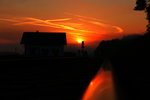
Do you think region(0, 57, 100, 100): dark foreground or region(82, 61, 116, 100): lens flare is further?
region(82, 61, 116, 100): lens flare

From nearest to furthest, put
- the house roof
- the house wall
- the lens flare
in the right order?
1. the lens flare
2. the house wall
3. the house roof

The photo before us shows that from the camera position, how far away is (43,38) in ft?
186

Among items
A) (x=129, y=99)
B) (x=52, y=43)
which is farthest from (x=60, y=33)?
(x=129, y=99)

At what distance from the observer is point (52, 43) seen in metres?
55.4

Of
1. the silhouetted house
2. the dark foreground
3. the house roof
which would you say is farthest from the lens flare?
the house roof

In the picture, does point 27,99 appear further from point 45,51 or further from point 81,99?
point 45,51

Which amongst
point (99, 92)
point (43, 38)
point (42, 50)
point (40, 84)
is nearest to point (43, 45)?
point (42, 50)

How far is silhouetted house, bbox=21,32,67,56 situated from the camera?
5491 cm

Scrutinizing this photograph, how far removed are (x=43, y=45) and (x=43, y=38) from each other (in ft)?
7.54

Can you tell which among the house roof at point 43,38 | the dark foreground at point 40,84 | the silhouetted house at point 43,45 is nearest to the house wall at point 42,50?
the silhouetted house at point 43,45

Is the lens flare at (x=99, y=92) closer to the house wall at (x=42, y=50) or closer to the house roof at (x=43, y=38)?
the house wall at (x=42, y=50)

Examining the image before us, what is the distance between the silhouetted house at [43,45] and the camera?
54.9 m

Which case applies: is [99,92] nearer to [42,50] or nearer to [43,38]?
[42,50]

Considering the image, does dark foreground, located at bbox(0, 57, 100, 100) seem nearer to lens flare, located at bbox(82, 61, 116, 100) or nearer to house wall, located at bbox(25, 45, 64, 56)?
lens flare, located at bbox(82, 61, 116, 100)
